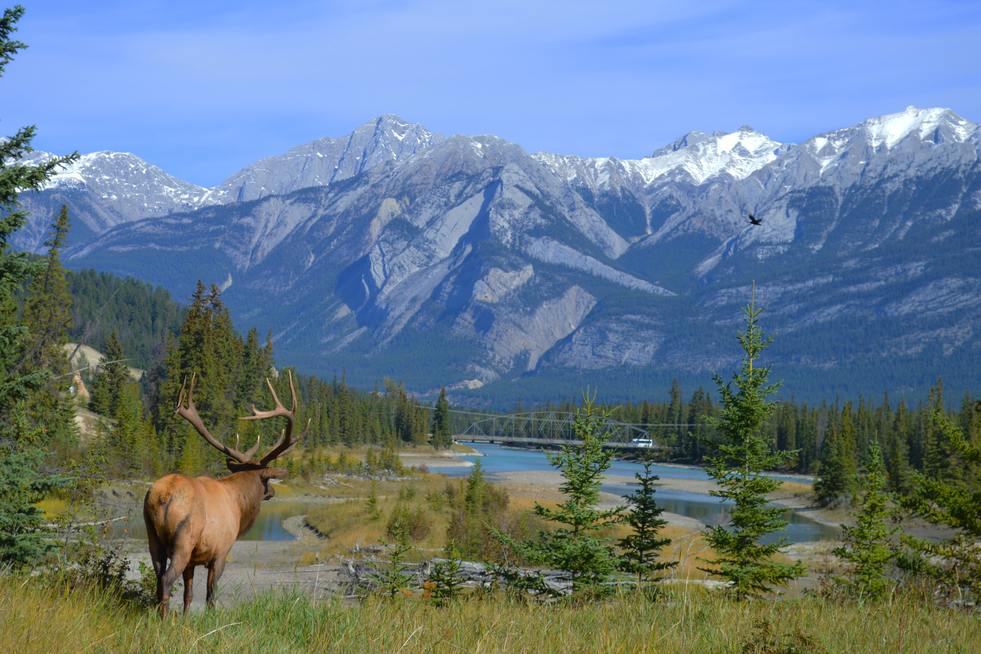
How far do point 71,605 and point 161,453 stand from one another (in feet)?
185

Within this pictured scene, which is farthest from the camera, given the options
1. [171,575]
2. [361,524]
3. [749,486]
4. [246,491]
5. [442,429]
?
[442,429]

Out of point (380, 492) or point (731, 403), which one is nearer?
point (731, 403)

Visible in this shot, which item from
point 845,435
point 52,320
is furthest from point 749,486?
point 845,435

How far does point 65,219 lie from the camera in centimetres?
3766

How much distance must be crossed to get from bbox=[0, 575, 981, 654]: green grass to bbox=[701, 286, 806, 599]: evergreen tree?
1005cm

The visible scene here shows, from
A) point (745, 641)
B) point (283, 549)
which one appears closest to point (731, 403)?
point (745, 641)

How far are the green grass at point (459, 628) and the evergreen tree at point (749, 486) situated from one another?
1005cm

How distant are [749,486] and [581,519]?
4.76 metres

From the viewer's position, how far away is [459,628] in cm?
550

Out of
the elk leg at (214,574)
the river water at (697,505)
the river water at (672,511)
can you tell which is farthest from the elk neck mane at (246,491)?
the river water at (672,511)

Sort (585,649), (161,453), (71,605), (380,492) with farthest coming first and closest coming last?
(380,492) < (161,453) < (71,605) < (585,649)

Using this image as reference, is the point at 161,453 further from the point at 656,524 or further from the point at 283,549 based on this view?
the point at 656,524

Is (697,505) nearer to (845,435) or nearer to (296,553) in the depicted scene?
(845,435)

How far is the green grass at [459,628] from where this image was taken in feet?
16.1
